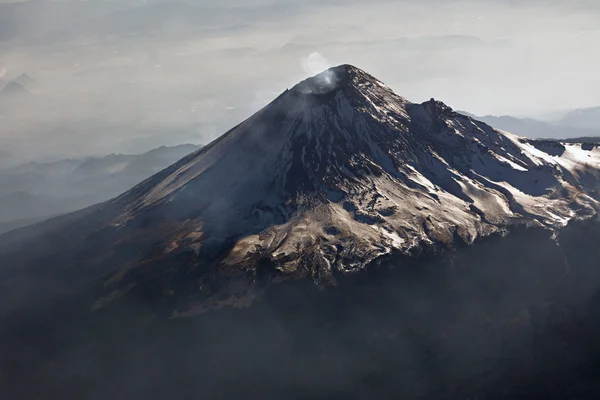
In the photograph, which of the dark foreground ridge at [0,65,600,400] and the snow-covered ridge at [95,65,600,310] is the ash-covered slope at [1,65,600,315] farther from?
the dark foreground ridge at [0,65,600,400]

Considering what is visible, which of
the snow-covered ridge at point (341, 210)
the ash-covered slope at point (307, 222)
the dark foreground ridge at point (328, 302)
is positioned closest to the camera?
the dark foreground ridge at point (328, 302)

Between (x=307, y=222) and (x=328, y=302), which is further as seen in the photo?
(x=307, y=222)

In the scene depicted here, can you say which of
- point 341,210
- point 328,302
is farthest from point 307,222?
point 328,302

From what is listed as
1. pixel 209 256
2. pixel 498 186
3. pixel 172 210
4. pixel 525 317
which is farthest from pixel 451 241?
pixel 172 210

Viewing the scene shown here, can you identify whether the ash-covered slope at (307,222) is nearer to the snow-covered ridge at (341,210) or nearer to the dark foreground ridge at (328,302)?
the snow-covered ridge at (341,210)

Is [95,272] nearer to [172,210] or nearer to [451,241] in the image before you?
[172,210]

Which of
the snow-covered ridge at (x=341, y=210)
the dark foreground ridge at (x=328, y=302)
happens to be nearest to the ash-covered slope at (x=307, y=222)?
the snow-covered ridge at (x=341, y=210)

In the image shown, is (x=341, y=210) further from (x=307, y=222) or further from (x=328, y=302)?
(x=328, y=302)

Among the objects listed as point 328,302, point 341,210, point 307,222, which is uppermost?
point 341,210

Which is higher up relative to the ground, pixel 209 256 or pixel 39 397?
pixel 209 256
